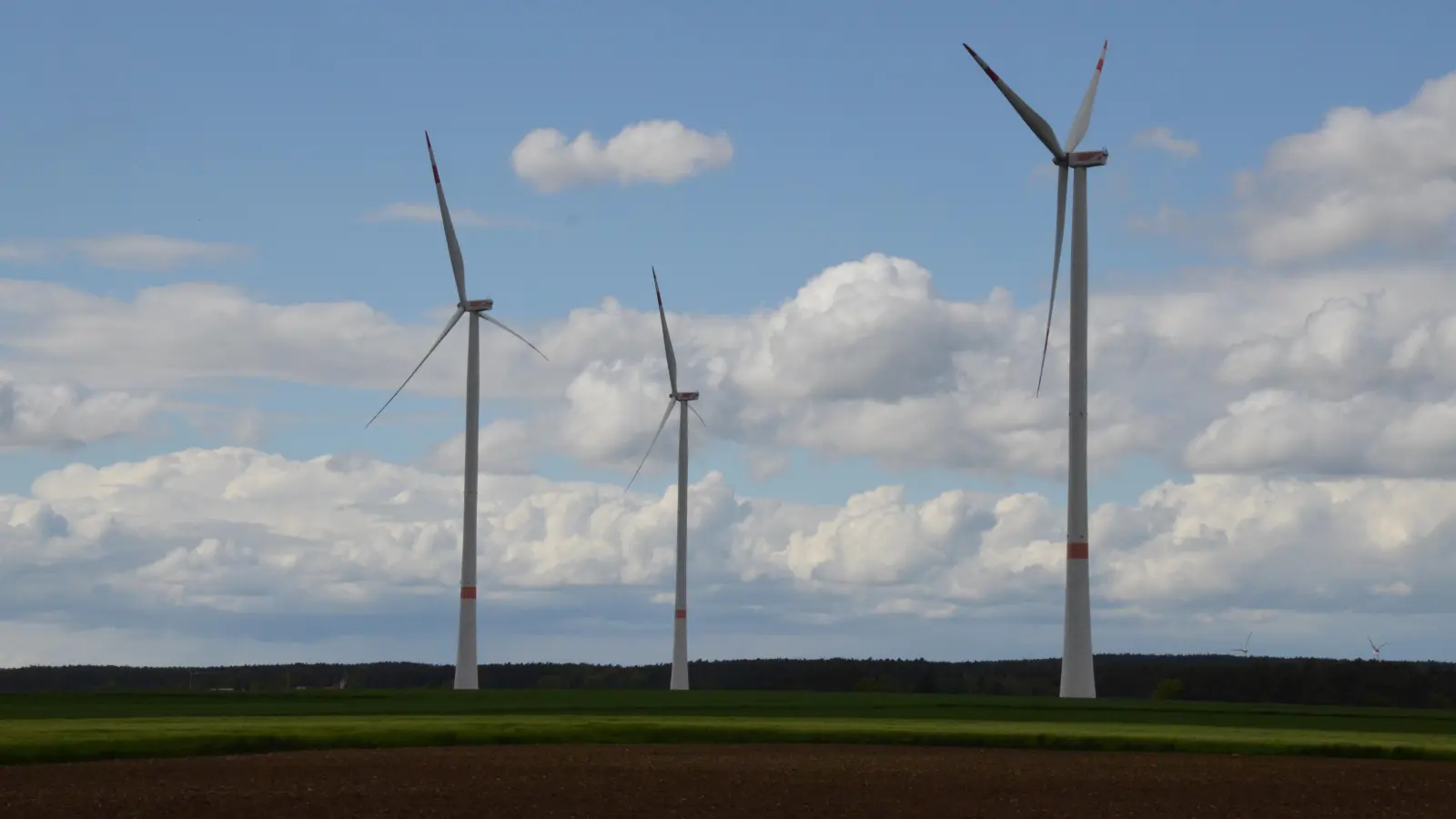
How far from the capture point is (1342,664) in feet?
515

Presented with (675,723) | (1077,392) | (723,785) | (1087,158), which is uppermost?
(1087,158)

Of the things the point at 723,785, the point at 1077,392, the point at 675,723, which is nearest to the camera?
the point at 723,785

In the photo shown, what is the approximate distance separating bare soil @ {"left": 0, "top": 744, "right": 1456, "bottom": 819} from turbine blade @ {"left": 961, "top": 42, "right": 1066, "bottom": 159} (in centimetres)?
3140

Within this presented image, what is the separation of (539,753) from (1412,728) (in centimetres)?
2839

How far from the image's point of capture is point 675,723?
5119 centimetres

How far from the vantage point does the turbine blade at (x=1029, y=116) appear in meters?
67.7

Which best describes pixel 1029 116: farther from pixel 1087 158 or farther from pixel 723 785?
pixel 723 785

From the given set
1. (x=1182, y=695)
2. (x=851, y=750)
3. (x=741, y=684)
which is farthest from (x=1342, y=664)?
(x=851, y=750)

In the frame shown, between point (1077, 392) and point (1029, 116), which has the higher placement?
point (1029, 116)

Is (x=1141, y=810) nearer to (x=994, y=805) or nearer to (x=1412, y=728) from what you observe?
(x=994, y=805)

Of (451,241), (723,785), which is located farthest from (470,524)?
(723,785)

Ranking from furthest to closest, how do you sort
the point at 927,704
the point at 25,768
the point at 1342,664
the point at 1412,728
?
1. the point at 1342,664
2. the point at 927,704
3. the point at 1412,728
4. the point at 25,768

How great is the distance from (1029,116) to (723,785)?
39866 mm

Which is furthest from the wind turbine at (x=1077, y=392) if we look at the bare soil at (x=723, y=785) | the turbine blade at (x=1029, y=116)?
the bare soil at (x=723, y=785)
